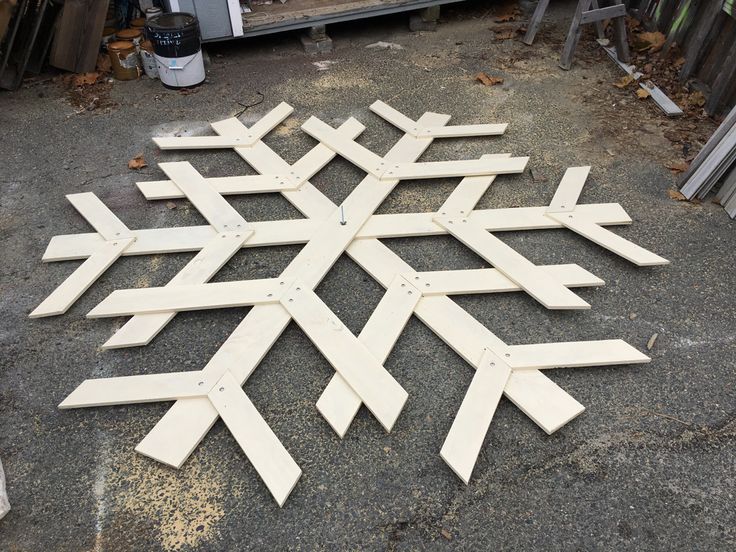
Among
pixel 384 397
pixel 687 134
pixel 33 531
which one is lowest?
pixel 33 531

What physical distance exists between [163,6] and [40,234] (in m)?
2.80

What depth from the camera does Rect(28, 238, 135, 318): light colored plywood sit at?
2.40 m

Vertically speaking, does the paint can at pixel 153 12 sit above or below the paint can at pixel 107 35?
above

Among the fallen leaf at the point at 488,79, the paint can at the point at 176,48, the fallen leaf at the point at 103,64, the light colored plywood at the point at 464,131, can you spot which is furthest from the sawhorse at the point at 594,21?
the fallen leaf at the point at 103,64

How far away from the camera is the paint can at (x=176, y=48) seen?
155 inches

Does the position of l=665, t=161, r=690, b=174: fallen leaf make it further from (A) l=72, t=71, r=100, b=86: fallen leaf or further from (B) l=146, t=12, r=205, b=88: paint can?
(A) l=72, t=71, r=100, b=86: fallen leaf

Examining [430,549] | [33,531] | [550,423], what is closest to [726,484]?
[550,423]

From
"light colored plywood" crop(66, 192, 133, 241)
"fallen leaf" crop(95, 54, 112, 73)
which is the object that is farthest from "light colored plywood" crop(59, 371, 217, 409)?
"fallen leaf" crop(95, 54, 112, 73)

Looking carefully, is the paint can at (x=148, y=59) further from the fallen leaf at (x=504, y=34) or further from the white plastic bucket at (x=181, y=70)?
the fallen leaf at (x=504, y=34)

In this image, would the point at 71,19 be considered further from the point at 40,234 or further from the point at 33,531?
the point at 33,531

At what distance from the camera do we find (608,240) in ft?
8.95

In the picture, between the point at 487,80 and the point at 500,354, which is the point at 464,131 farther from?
the point at 500,354

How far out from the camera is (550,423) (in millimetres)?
1951

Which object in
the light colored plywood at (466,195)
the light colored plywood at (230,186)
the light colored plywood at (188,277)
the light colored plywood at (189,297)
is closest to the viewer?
the light colored plywood at (188,277)
